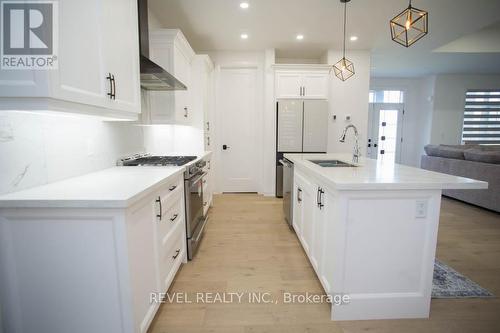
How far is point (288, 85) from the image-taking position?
4520 mm

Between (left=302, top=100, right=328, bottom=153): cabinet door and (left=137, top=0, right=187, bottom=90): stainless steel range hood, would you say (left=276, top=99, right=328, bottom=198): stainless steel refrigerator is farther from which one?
(left=137, top=0, right=187, bottom=90): stainless steel range hood

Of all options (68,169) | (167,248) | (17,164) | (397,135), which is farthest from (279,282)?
(397,135)

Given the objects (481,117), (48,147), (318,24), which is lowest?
(48,147)

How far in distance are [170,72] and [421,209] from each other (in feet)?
8.84

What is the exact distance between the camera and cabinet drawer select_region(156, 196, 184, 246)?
5.45 feet

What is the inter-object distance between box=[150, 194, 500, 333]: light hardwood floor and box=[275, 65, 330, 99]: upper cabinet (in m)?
2.41

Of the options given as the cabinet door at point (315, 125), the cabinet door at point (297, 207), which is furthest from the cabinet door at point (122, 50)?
the cabinet door at point (315, 125)

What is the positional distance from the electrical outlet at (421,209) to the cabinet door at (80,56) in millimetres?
2095

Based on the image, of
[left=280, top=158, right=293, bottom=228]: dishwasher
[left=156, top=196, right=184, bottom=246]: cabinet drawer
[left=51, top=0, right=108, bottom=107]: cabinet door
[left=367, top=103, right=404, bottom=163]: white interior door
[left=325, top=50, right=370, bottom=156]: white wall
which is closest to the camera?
[left=51, top=0, right=108, bottom=107]: cabinet door

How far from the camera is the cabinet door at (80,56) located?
1.16m

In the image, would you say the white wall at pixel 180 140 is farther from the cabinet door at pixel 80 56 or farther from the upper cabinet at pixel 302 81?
the cabinet door at pixel 80 56

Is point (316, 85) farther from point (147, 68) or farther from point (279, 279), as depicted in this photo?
point (279, 279)

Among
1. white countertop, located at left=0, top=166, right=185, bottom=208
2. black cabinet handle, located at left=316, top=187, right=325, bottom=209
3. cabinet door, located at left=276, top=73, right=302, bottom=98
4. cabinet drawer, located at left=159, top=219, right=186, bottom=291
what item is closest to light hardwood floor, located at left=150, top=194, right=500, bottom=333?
cabinet drawer, located at left=159, top=219, right=186, bottom=291

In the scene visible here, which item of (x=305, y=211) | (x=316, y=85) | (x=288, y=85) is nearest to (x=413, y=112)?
(x=316, y=85)
